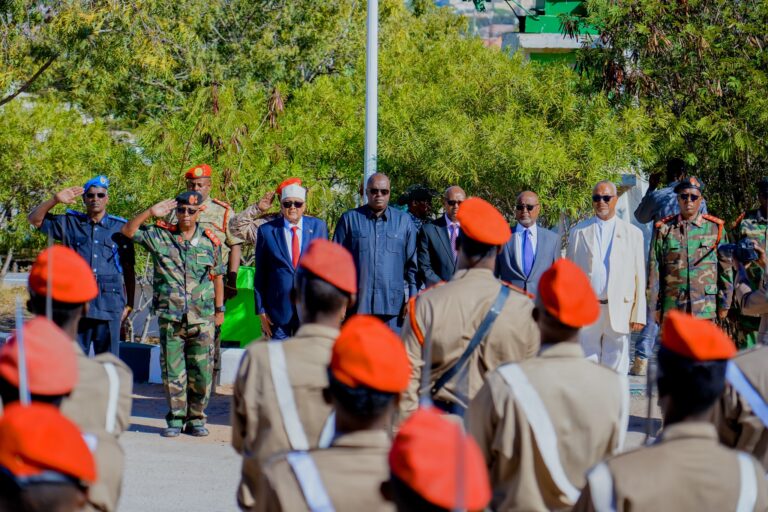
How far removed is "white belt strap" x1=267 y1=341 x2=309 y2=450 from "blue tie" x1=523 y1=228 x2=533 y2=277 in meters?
5.91

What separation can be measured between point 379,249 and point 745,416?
5.51 meters

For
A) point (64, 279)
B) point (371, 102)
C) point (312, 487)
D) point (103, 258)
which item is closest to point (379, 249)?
point (103, 258)

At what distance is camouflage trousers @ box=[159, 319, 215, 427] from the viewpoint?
31.1 feet

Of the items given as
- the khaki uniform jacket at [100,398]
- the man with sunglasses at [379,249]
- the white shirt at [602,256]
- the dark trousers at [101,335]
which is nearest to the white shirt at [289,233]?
the man with sunglasses at [379,249]

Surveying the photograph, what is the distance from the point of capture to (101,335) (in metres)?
9.73

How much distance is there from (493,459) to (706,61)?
9.98 meters

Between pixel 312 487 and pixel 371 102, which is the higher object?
→ pixel 371 102

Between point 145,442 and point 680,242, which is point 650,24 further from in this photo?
point 145,442

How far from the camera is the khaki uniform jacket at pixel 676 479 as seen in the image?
3367 mm

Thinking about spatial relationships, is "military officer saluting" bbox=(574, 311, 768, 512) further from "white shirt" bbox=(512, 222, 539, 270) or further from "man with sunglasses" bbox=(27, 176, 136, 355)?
"man with sunglasses" bbox=(27, 176, 136, 355)

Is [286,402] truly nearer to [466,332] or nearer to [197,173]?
[466,332]

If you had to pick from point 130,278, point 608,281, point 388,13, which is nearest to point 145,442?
point 130,278

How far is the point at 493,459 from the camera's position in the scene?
4.24 m

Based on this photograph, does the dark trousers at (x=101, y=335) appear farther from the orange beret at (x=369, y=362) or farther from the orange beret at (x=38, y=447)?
the orange beret at (x=38, y=447)
